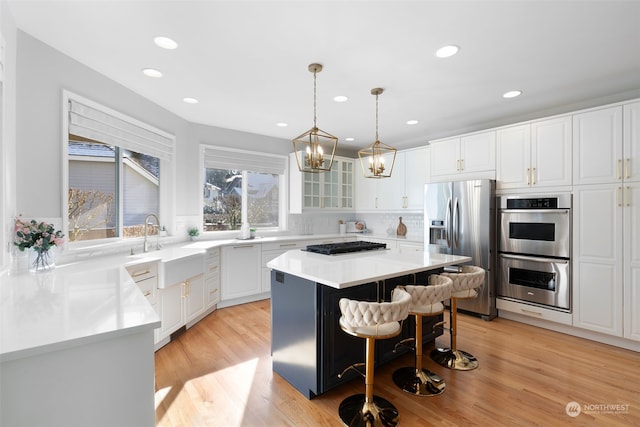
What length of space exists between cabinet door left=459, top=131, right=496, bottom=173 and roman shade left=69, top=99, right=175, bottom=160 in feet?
12.6

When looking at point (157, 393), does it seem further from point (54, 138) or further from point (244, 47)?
point (244, 47)

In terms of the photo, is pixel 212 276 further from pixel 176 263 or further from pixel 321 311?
pixel 321 311

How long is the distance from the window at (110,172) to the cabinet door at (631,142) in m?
4.92

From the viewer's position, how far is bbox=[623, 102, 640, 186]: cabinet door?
2.83m

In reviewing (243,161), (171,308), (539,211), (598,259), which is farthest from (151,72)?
(598,259)

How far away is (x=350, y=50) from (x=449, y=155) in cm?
245

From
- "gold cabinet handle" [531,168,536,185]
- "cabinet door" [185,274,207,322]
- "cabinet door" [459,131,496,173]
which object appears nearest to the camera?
"cabinet door" [185,274,207,322]

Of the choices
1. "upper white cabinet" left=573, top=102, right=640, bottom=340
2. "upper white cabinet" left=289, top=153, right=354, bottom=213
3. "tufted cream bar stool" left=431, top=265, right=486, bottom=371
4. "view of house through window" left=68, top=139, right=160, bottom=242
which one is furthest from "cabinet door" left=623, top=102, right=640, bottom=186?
"view of house through window" left=68, top=139, right=160, bottom=242

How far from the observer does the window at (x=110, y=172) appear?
108 inches

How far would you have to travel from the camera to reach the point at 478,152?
12.8ft

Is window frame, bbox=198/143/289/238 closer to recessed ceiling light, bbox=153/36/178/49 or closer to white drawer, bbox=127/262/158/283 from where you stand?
white drawer, bbox=127/262/158/283

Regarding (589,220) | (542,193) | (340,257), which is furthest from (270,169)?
(589,220)

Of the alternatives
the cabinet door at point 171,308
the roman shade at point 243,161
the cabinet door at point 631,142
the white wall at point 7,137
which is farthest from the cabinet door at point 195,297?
the cabinet door at point 631,142

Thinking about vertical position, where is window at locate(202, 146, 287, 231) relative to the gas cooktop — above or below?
above
